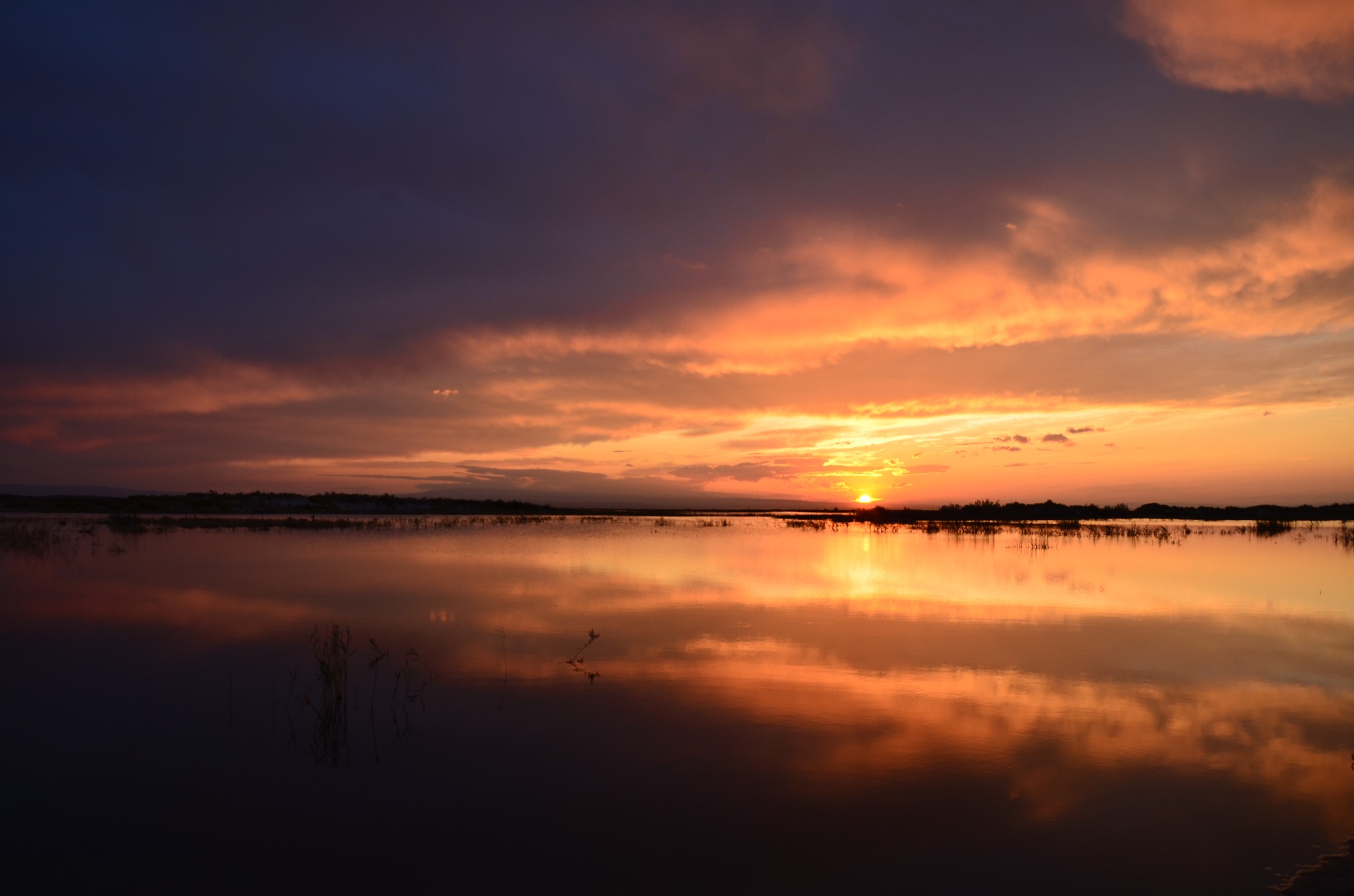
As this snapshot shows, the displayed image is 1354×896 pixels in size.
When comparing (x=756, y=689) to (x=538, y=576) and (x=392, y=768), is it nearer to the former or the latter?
(x=392, y=768)

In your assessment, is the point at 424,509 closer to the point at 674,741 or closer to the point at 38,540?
the point at 38,540

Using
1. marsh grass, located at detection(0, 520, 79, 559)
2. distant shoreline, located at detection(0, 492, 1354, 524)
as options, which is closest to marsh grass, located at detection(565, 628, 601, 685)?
marsh grass, located at detection(0, 520, 79, 559)

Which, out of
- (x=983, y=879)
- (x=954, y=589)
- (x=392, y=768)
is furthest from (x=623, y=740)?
(x=954, y=589)

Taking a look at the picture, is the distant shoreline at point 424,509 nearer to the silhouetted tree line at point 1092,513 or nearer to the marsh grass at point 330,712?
the silhouetted tree line at point 1092,513

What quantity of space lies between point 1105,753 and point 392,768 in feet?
24.2

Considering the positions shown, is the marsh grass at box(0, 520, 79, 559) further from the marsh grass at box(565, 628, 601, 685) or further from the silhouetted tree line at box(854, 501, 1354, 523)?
the silhouetted tree line at box(854, 501, 1354, 523)

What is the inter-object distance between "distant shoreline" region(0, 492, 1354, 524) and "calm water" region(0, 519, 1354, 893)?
173 ft

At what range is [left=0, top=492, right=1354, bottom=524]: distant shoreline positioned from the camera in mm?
70000

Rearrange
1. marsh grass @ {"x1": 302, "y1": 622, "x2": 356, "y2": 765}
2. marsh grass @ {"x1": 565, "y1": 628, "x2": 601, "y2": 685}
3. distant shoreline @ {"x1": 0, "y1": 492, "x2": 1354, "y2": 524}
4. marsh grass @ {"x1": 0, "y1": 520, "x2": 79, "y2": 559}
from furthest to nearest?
1. distant shoreline @ {"x1": 0, "y1": 492, "x2": 1354, "y2": 524}
2. marsh grass @ {"x1": 0, "y1": 520, "x2": 79, "y2": 559}
3. marsh grass @ {"x1": 565, "y1": 628, "x2": 601, "y2": 685}
4. marsh grass @ {"x1": 302, "y1": 622, "x2": 356, "y2": 765}

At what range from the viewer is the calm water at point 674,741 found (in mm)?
5719

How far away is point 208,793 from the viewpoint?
6797 millimetres

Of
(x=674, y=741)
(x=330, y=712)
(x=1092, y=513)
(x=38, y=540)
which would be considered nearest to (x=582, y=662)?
(x=674, y=741)

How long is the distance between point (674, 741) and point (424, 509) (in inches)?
3890

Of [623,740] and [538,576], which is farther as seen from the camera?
[538,576]
